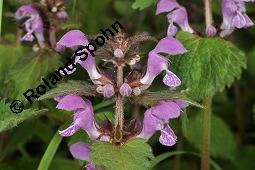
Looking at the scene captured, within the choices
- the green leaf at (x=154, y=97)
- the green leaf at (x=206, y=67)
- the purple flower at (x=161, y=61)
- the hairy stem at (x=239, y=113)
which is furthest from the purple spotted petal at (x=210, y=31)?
the hairy stem at (x=239, y=113)

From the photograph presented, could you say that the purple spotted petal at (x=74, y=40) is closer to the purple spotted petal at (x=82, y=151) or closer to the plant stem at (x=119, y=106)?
the plant stem at (x=119, y=106)

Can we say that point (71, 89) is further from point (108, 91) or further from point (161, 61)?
point (161, 61)

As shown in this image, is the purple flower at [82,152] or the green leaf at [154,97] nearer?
the green leaf at [154,97]

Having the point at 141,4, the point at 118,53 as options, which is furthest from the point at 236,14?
the point at 118,53

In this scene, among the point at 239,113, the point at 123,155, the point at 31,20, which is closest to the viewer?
the point at 123,155

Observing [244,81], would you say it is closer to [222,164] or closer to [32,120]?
[222,164]
